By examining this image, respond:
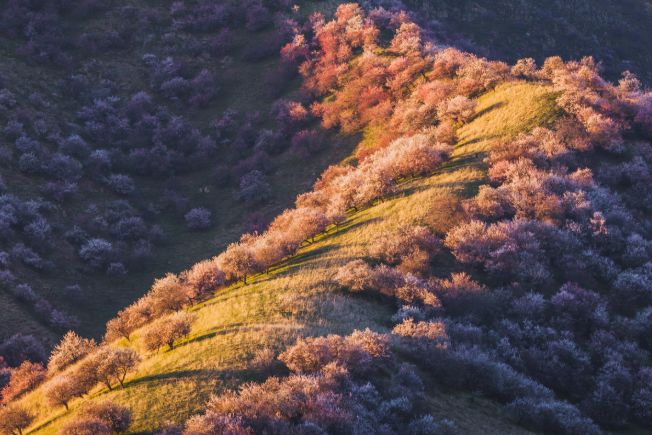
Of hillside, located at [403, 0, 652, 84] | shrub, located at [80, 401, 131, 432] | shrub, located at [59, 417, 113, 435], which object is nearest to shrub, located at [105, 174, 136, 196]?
shrub, located at [80, 401, 131, 432]

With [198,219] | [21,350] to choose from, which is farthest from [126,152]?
[21,350]

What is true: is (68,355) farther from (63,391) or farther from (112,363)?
(112,363)

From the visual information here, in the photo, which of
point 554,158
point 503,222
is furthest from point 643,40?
point 503,222

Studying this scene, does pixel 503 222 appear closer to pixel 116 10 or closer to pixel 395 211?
pixel 395 211

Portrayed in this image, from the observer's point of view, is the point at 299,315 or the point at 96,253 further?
the point at 96,253

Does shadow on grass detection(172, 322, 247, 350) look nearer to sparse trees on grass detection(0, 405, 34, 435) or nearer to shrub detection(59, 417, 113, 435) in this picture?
sparse trees on grass detection(0, 405, 34, 435)

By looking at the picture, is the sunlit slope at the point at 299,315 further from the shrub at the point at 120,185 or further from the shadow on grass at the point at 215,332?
the shrub at the point at 120,185
